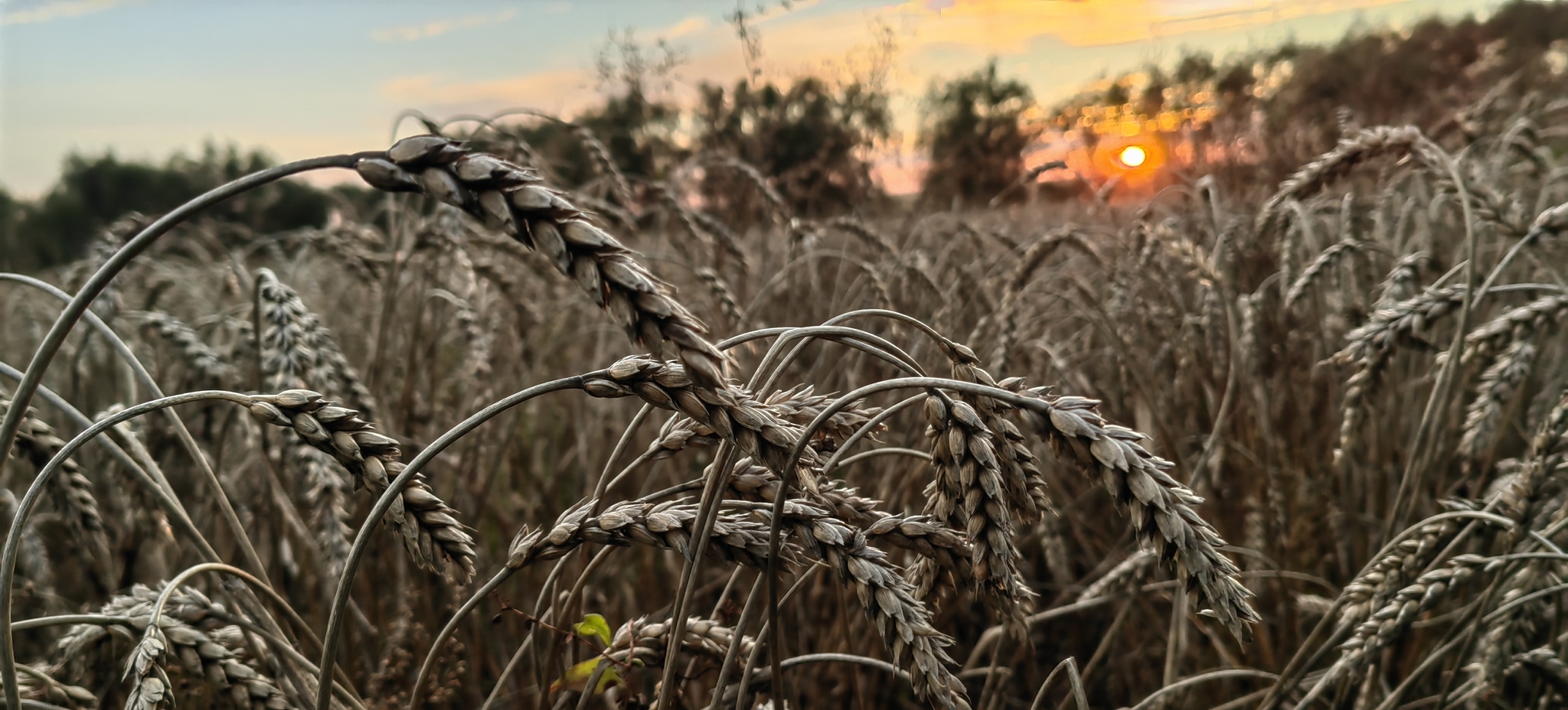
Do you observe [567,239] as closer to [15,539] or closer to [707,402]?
[707,402]

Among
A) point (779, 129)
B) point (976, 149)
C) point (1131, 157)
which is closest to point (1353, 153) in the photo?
point (1131, 157)

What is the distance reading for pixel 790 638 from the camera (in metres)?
2.42

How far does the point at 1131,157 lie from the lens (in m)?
6.01

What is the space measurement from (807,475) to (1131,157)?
19.5 ft

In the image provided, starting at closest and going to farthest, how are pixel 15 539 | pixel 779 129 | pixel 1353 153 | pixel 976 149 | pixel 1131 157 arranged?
pixel 15 539, pixel 1353 153, pixel 1131 157, pixel 779 129, pixel 976 149

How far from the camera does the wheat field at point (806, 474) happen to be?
88 cm

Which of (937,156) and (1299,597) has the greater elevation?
(937,156)

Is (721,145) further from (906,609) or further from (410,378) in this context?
(906,609)

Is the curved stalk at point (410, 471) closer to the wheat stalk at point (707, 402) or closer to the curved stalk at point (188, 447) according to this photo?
the wheat stalk at point (707, 402)

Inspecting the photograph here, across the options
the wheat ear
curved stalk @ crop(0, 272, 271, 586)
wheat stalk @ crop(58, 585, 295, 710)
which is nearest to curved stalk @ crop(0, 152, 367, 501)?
wheat stalk @ crop(58, 585, 295, 710)

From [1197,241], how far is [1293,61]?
15.6 metres

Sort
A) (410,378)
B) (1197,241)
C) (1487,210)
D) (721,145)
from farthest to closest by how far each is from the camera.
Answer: (721,145) → (1197,241) → (410,378) → (1487,210)

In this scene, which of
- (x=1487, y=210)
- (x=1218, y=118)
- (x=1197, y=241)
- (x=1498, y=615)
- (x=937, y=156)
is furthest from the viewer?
(x=937, y=156)

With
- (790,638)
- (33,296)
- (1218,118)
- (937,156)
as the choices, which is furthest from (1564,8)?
(33,296)
